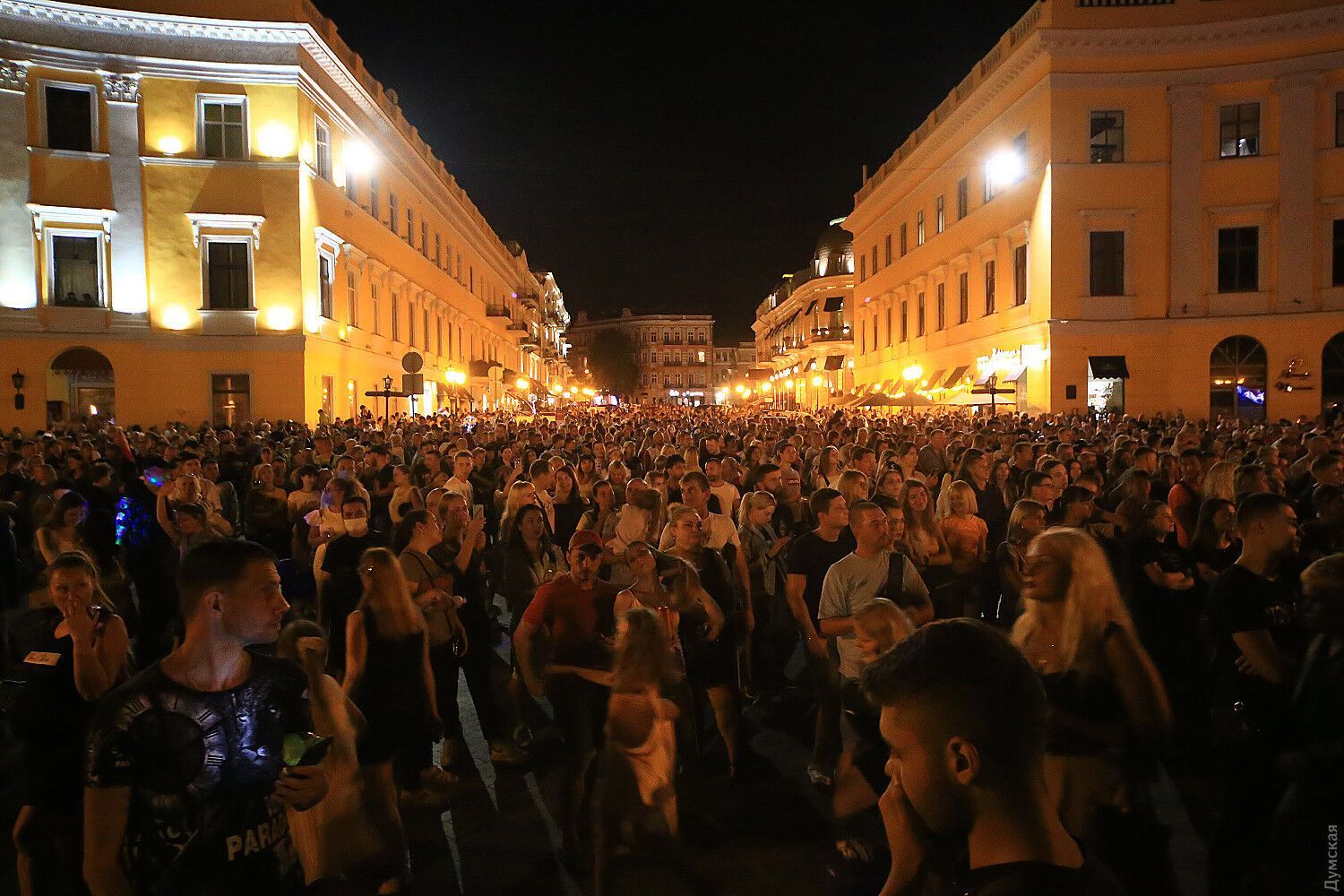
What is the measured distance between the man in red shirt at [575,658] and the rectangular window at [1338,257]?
3179 centimetres

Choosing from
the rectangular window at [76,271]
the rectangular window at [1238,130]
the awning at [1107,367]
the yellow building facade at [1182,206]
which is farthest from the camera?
the awning at [1107,367]

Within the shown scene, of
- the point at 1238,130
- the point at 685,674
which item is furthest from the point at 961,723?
the point at 1238,130

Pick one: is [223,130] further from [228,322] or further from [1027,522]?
[1027,522]

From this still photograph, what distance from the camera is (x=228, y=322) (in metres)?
27.4

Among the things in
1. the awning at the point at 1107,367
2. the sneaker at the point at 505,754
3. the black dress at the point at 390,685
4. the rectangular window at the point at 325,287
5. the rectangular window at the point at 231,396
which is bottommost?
the sneaker at the point at 505,754

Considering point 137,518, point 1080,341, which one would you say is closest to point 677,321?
point 1080,341

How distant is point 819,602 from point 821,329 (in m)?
61.9

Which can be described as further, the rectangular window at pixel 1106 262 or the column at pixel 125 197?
the rectangular window at pixel 1106 262

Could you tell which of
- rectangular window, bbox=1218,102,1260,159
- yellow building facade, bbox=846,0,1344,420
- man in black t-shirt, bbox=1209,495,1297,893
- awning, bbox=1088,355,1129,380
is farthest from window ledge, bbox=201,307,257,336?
rectangular window, bbox=1218,102,1260,159

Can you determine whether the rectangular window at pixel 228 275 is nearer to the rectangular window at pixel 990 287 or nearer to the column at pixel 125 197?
the column at pixel 125 197

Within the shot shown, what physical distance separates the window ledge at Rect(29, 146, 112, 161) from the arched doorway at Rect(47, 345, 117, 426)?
5.39 m

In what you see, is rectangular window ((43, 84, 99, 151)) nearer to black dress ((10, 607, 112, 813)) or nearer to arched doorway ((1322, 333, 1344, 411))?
black dress ((10, 607, 112, 813))

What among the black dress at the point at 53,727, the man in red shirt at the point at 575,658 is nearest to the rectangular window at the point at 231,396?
the man in red shirt at the point at 575,658

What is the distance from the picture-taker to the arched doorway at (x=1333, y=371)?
2847 cm
